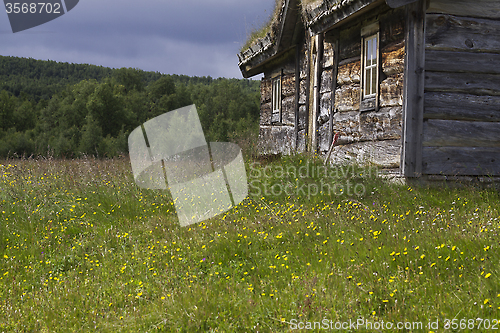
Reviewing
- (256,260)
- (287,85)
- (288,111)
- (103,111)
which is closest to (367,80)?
(288,111)

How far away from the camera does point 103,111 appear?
43219 millimetres

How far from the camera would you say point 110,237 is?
16.4 ft

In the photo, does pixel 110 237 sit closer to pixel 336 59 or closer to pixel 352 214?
pixel 352 214

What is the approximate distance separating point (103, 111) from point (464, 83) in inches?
1683

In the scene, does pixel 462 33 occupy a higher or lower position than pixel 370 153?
higher

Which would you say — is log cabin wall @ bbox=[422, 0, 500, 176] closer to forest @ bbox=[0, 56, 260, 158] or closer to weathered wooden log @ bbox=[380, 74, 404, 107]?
weathered wooden log @ bbox=[380, 74, 404, 107]

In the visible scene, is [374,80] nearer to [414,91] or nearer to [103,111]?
[414,91]

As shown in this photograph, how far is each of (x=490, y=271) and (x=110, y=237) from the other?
4364 millimetres

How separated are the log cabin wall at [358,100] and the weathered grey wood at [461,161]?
1.77ft

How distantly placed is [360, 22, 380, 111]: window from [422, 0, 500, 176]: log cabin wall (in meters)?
0.97

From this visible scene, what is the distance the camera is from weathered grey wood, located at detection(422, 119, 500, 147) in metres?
6.32

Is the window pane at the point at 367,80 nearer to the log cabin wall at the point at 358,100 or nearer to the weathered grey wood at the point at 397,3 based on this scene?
the log cabin wall at the point at 358,100

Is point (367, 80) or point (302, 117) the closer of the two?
point (367, 80)

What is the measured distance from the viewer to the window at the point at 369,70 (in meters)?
7.02
